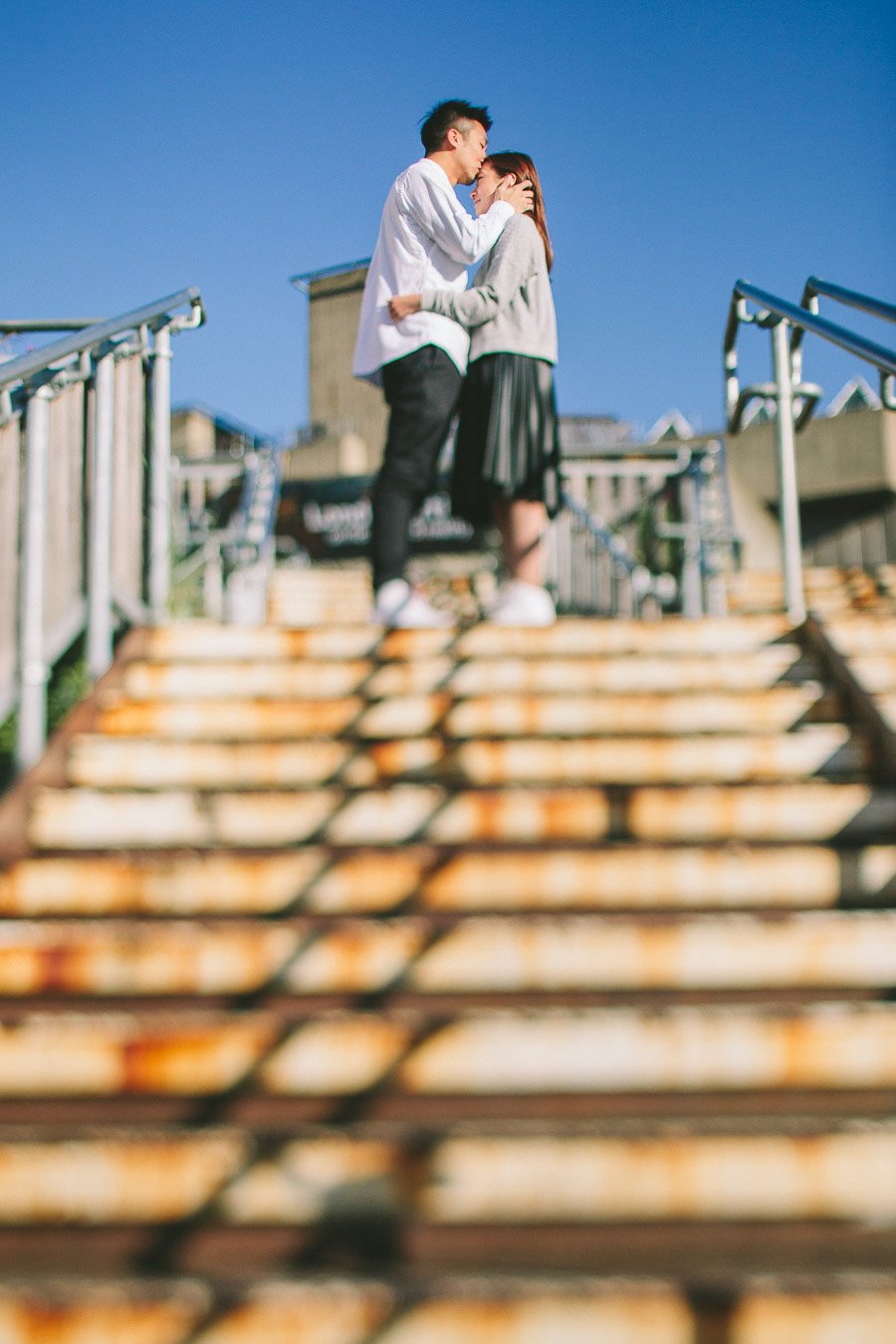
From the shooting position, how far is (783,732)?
2258 mm

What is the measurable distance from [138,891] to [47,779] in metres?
0.40

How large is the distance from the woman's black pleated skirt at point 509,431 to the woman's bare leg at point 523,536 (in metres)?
0.03

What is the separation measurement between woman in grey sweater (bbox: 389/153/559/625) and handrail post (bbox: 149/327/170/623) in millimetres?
693

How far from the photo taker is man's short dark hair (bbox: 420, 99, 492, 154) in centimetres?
280

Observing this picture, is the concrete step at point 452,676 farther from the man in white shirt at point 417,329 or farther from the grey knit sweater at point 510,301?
the grey knit sweater at point 510,301

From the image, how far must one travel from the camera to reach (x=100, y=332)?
7.97ft

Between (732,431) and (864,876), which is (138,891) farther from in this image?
(732,431)

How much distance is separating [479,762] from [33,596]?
39.3 inches

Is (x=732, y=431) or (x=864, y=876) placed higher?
(x=732, y=431)

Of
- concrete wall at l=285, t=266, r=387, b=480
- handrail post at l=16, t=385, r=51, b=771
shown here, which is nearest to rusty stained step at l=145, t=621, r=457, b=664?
handrail post at l=16, t=385, r=51, b=771

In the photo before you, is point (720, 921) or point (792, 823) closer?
point (720, 921)

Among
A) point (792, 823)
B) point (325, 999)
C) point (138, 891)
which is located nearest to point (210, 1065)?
point (325, 999)

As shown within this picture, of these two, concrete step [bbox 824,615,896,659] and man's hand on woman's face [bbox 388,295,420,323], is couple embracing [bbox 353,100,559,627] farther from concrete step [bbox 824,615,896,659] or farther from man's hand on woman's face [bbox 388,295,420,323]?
concrete step [bbox 824,615,896,659]

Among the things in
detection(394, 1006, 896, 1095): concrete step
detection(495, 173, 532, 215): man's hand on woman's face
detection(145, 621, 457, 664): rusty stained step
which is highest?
detection(495, 173, 532, 215): man's hand on woman's face
